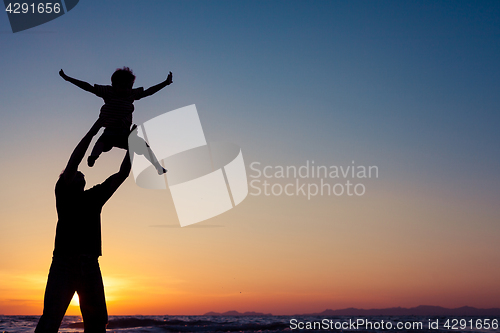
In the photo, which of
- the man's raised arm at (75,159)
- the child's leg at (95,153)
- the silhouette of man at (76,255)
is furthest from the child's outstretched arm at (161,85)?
the man's raised arm at (75,159)

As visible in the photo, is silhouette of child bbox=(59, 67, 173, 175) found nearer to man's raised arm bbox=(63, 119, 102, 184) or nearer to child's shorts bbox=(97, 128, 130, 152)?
child's shorts bbox=(97, 128, 130, 152)

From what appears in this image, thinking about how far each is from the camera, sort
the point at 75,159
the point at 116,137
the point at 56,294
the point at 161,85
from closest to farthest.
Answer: the point at 56,294 → the point at 75,159 → the point at 116,137 → the point at 161,85

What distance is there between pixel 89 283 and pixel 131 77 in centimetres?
199

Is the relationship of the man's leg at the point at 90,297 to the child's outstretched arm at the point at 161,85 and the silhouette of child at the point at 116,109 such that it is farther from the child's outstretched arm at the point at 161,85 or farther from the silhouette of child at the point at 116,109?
the child's outstretched arm at the point at 161,85

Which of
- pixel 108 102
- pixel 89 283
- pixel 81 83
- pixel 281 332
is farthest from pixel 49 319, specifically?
pixel 281 332

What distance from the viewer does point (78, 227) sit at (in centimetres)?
334

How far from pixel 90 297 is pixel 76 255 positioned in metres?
0.34

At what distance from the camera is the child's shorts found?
4.03 metres

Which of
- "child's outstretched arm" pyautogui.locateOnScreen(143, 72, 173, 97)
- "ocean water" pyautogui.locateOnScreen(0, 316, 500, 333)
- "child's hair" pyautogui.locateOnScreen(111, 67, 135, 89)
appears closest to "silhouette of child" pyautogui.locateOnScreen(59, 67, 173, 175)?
"child's hair" pyautogui.locateOnScreen(111, 67, 135, 89)

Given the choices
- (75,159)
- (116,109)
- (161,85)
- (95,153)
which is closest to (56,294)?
(75,159)

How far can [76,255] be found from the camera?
326 cm

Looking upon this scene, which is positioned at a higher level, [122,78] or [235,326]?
[122,78]

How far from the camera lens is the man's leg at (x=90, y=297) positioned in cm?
326

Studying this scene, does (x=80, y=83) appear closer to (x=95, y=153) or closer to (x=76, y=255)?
(x=95, y=153)
